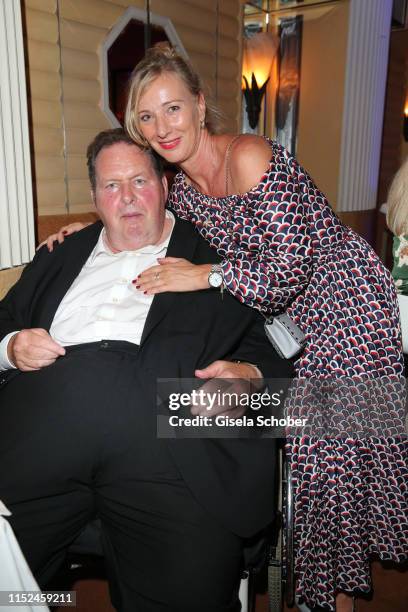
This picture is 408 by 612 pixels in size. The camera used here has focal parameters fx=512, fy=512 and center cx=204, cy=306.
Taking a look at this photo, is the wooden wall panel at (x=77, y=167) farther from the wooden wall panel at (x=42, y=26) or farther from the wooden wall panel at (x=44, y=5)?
the wooden wall panel at (x=44, y=5)

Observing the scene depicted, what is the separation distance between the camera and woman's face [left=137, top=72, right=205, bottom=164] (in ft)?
6.12

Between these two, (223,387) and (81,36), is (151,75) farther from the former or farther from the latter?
(81,36)

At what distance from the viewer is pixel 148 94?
1865 millimetres

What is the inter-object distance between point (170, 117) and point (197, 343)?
85 cm

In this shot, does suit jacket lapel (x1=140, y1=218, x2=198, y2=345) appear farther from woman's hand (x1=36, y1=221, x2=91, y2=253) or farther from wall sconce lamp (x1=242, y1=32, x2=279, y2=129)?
wall sconce lamp (x1=242, y1=32, x2=279, y2=129)

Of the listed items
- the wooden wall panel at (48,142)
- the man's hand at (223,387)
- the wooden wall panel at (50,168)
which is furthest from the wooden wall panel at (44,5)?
the man's hand at (223,387)

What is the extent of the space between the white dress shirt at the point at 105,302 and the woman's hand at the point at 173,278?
0.38ft

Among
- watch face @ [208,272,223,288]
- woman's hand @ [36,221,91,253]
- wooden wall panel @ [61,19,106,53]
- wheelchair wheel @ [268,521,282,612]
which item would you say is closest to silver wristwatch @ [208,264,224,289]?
watch face @ [208,272,223,288]

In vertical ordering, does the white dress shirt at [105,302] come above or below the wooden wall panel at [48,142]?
below

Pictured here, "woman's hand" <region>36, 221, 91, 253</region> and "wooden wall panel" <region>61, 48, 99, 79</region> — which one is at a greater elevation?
"wooden wall panel" <region>61, 48, 99, 79</region>

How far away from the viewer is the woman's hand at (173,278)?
170 cm

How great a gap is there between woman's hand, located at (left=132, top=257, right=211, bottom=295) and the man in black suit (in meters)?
0.04

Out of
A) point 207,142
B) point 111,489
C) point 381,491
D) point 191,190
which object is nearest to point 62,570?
point 111,489

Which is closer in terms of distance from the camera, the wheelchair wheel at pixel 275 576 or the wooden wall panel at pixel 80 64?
the wheelchair wheel at pixel 275 576
